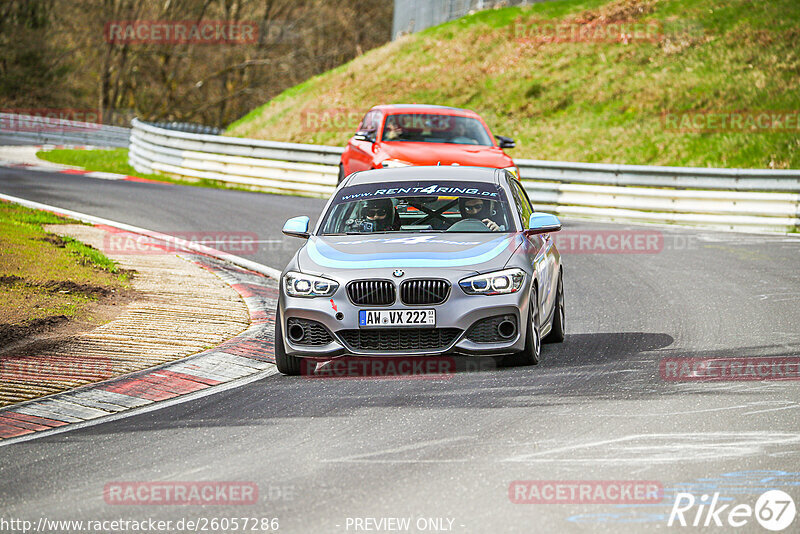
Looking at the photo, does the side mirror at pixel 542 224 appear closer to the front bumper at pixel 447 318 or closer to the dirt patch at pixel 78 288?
the front bumper at pixel 447 318

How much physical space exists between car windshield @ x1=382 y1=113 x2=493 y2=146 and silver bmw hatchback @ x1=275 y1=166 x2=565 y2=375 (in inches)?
347

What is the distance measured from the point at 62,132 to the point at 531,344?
118 feet

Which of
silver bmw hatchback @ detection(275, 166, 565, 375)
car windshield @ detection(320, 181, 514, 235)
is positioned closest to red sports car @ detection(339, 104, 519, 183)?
car windshield @ detection(320, 181, 514, 235)

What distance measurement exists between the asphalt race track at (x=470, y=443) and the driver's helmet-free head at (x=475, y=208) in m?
1.27

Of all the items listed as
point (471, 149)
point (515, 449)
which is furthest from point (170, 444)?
point (471, 149)

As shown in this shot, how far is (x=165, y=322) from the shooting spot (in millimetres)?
10828

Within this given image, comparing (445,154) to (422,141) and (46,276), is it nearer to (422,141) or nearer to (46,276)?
(422,141)

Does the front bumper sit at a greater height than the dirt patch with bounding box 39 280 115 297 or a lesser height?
greater

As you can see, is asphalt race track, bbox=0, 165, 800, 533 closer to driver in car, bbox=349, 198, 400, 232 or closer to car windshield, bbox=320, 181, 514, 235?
car windshield, bbox=320, 181, 514, 235

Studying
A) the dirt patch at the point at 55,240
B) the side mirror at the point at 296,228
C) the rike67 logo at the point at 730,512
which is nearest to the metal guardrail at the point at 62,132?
the dirt patch at the point at 55,240

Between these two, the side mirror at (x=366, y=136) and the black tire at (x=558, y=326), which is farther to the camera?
the side mirror at (x=366, y=136)

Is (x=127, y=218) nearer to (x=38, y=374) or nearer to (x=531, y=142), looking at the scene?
(x=38, y=374)

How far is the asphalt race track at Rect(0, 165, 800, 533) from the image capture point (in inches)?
223

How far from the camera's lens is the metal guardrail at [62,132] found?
4144 cm
